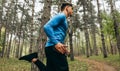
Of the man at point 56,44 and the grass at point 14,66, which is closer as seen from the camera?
the man at point 56,44

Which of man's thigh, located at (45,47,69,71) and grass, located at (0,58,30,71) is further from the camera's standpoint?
grass, located at (0,58,30,71)

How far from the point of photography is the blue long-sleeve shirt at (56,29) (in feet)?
14.8

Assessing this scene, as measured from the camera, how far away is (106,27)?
2798 cm

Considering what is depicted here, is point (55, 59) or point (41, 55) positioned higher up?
point (55, 59)

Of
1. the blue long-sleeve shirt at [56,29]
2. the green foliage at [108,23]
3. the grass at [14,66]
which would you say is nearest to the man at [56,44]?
the blue long-sleeve shirt at [56,29]

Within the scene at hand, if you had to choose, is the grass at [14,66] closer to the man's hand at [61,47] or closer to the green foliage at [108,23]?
the green foliage at [108,23]

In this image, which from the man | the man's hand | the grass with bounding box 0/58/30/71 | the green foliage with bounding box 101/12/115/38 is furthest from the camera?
the green foliage with bounding box 101/12/115/38

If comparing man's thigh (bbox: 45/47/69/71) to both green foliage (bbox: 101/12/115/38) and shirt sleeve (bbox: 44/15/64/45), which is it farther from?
green foliage (bbox: 101/12/115/38)

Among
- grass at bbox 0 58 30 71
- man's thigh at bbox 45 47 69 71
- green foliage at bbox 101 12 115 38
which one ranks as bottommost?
grass at bbox 0 58 30 71

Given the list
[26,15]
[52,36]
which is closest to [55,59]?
[52,36]

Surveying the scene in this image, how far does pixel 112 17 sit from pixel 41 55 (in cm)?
2007

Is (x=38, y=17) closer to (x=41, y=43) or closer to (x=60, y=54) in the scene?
(x=41, y=43)

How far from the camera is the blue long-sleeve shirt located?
4.51m

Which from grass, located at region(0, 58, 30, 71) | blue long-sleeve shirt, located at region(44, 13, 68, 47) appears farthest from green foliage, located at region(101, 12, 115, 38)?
blue long-sleeve shirt, located at region(44, 13, 68, 47)
